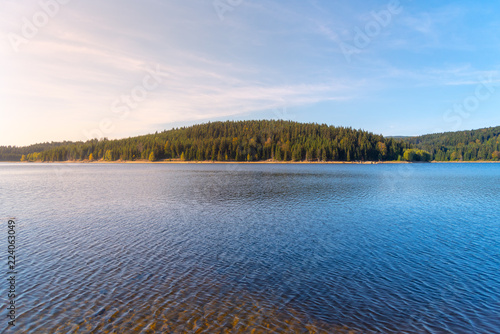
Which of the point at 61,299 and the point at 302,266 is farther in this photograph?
the point at 302,266

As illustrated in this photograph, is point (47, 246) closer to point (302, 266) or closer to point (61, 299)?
point (61, 299)

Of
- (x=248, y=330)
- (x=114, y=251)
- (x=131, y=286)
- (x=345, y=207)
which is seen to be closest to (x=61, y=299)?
(x=131, y=286)

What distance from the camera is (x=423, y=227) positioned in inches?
1075

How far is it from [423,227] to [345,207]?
37.1 feet

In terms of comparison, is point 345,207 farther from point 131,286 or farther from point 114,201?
point 114,201

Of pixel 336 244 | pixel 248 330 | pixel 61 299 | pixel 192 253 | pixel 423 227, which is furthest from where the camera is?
pixel 423 227

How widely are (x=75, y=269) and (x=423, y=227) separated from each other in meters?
30.0

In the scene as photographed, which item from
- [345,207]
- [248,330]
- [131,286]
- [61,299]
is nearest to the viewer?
[248,330]

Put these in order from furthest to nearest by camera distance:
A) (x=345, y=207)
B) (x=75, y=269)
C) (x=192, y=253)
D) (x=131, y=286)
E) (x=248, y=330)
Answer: (x=345, y=207), (x=192, y=253), (x=75, y=269), (x=131, y=286), (x=248, y=330)

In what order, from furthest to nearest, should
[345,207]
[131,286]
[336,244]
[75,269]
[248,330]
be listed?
[345,207]
[336,244]
[75,269]
[131,286]
[248,330]

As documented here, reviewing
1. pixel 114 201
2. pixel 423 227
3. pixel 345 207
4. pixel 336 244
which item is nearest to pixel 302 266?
pixel 336 244

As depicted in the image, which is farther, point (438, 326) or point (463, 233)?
point (463, 233)

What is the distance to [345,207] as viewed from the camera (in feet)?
124

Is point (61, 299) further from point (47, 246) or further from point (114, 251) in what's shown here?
point (47, 246)
